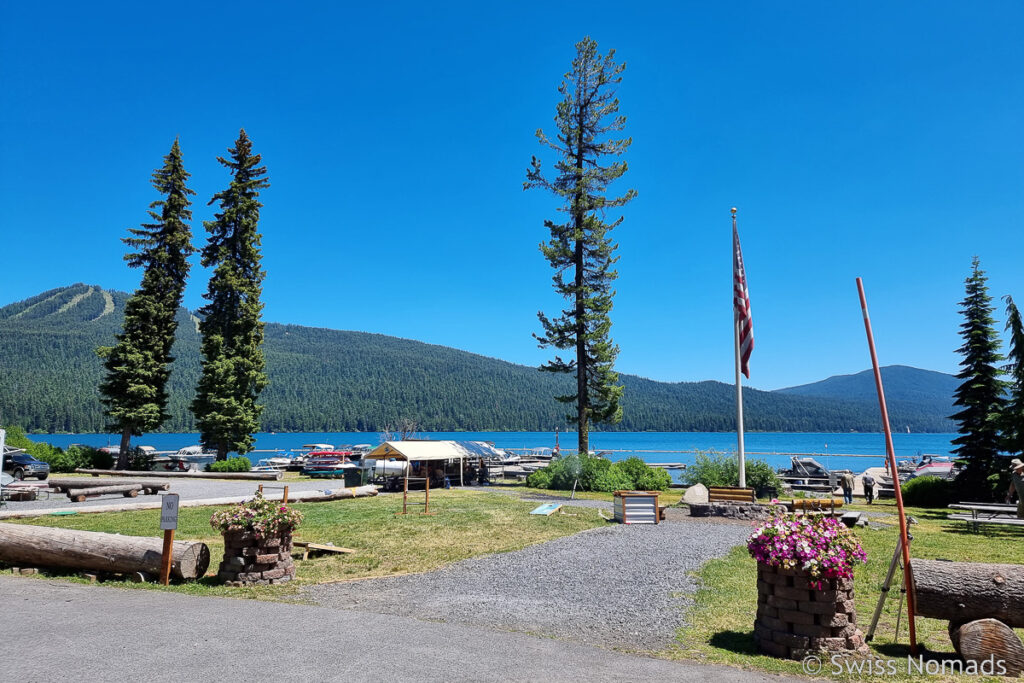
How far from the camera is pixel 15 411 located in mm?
146750

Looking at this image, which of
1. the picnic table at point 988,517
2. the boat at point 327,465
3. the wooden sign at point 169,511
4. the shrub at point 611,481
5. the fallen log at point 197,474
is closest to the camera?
the wooden sign at point 169,511

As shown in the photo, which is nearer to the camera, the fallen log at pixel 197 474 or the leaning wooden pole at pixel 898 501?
the leaning wooden pole at pixel 898 501

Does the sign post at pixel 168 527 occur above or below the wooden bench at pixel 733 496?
above

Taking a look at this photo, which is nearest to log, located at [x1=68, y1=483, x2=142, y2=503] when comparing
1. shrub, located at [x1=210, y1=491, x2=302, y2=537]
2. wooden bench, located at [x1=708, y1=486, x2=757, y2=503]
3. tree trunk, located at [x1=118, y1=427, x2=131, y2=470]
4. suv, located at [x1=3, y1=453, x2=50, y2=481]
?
suv, located at [x1=3, y1=453, x2=50, y2=481]

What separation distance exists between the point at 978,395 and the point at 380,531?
927 inches

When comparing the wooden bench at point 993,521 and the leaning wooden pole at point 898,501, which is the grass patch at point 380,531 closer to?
the leaning wooden pole at point 898,501

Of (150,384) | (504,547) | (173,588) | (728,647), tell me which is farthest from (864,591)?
(150,384)

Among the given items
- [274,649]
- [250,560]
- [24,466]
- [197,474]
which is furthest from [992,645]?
[24,466]

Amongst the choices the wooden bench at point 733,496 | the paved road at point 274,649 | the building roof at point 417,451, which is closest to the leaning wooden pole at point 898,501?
the paved road at point 274,649

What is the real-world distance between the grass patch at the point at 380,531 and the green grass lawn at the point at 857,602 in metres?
4.66

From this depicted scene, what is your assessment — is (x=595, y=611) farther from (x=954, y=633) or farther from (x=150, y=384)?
(x=150, y=384)

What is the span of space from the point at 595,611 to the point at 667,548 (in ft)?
18.1

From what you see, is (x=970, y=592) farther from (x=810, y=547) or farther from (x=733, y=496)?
(x=733, y=496)

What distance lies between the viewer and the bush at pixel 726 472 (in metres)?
23.4
